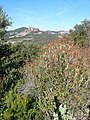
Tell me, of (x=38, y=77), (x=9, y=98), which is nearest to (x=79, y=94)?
(x=38, y=77)

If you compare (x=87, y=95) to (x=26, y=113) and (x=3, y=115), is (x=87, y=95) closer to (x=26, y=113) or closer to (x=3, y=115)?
(x=26, y=113)

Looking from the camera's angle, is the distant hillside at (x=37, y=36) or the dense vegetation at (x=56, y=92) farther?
the distant hillside at (x=37, y=36)

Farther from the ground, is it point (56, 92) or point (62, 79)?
point (62, 79)

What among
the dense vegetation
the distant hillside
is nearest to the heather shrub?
the dense vegetation

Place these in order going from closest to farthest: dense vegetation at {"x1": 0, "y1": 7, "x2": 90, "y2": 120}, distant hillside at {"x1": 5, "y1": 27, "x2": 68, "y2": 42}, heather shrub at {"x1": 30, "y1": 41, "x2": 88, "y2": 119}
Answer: dense vegetation at {"x1": 0, "y1": 7, "x2": 90, "y2": 120} < heather shrub at {"x1": 30, "y1": 41, "x2": 88, "y2": 119} < distant hillside at {"x1": 5, "y1": 27, "x2": 68, "y2": 42}

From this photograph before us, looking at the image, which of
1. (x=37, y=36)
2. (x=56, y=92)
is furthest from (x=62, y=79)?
(x=37, y=36)

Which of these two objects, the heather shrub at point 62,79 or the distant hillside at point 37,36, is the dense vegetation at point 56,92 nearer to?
the heather shrub at point 62,79

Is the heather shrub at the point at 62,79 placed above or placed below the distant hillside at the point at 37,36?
below

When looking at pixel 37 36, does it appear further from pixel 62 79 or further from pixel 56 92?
pixel 56 92

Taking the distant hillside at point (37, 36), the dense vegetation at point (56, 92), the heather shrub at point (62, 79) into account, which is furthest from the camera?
the distant hillside at point (37, 36)

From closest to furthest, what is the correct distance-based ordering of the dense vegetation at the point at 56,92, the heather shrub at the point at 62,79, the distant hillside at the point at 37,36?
the dense vegetation at the point at 56,92 < the heather shrub at the point at 62,79 < the distant hillside at the point at 37,36

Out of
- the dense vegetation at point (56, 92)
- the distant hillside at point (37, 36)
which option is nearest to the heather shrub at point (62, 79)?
the dense vegetation at point (56, 92)

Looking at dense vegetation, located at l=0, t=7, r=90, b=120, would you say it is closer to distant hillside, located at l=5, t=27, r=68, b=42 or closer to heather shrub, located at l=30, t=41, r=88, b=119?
heather shrub, located at l=30, t=41, r=88, b=119

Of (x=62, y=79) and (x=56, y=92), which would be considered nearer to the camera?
(x=56, y=92)
